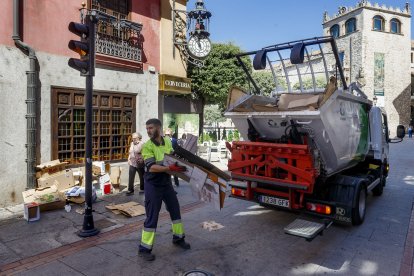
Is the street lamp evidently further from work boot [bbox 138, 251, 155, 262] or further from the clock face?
work boot [bbox 138, 251, 155, 262]

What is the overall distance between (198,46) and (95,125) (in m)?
4.72

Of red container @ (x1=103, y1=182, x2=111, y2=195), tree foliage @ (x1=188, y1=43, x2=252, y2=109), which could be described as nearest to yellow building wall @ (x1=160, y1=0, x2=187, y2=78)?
red container @ (x1=103, y1=182, x2=111, y2=195)

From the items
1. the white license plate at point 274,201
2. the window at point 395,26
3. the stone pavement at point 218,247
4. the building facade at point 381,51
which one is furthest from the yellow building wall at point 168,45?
the window at point 395,26

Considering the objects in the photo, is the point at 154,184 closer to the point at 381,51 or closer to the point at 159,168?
the point at 159,168

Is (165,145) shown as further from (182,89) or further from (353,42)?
(353,42)

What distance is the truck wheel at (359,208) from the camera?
19.2 feet

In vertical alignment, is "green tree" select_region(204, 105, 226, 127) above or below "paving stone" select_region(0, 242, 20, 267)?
above

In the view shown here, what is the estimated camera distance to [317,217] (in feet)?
17.9

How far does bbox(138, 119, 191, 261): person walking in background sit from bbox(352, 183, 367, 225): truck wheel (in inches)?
131

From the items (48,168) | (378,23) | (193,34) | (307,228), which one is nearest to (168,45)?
(193,34)

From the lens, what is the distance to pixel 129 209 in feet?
22.7

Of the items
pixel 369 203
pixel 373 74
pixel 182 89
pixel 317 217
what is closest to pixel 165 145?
pixel 317 217

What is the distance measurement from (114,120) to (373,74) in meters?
40.8

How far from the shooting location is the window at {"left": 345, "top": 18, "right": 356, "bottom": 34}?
4194 centimetres
